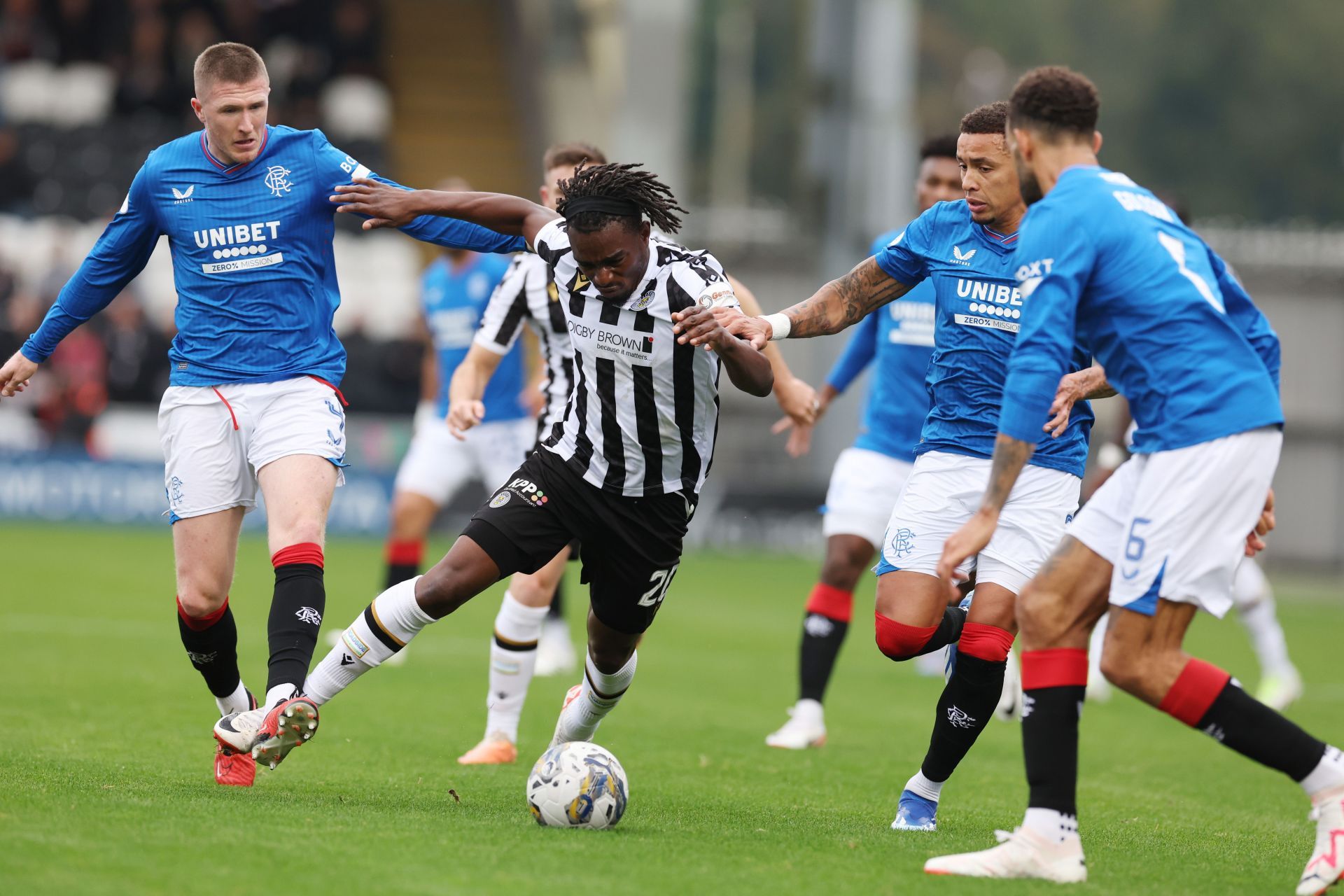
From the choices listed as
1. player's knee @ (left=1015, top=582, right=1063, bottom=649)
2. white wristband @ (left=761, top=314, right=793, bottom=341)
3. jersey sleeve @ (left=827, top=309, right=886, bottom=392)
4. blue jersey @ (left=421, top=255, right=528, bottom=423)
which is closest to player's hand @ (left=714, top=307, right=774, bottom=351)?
white wristband @ (left=761, top=314, right=793, bottom=341)

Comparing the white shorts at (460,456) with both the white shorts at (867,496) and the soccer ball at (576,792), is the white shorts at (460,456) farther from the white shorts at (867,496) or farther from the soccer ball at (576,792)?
the soccer ball at (576,792)

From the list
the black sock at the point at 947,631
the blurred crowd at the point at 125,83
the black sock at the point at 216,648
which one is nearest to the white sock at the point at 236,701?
the black sock at the point at 216,648

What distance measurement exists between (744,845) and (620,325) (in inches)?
77.1

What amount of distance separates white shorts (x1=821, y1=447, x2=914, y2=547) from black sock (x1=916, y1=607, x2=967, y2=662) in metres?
1.95

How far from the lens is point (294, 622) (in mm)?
6090

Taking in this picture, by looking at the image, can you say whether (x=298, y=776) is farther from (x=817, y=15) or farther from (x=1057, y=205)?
(x=817, y=15)

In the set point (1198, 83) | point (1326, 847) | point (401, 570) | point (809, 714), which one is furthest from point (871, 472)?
point (1198, 83)

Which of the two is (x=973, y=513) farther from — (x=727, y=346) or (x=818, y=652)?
(x=818, y=652)

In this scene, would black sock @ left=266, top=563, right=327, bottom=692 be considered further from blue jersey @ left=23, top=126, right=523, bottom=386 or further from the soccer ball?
the soccer ball

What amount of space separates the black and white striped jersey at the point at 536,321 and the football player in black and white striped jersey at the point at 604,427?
1.49 meters

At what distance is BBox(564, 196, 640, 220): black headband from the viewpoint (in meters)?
5.83

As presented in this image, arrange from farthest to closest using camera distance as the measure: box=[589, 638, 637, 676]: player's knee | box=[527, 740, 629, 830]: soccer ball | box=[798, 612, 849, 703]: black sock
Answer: box=[798, 612, 849, 703]: black sock → box=[589, 638, 637, 676]: player's knee → box=[527, 740, 629, 830]: soccer ball

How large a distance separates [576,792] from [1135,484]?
2232 mm

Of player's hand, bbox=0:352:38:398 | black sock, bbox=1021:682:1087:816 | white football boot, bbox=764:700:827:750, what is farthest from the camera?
white football boot, bbox=764:700:827:750
